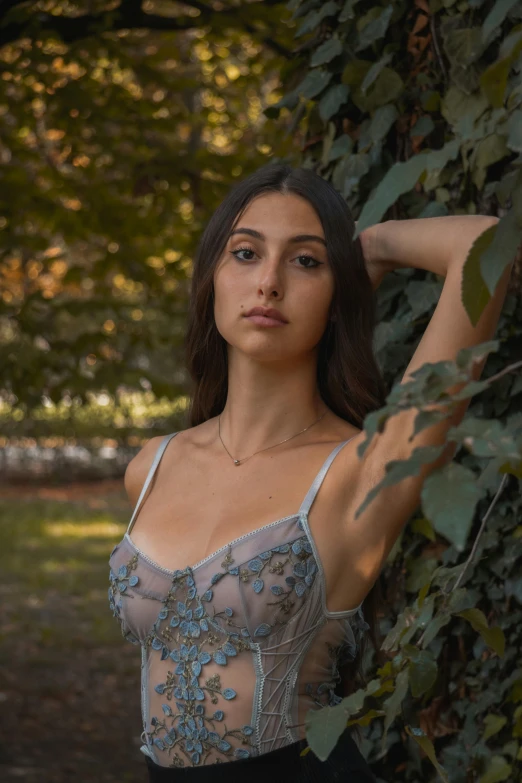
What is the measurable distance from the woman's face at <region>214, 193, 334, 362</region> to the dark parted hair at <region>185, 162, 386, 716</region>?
30 millimetres

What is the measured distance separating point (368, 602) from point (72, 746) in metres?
3.71

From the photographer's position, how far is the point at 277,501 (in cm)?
177

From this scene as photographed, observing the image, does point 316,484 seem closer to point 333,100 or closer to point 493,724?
point 493,724

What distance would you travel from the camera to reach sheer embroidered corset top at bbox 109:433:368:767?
168 centimetres

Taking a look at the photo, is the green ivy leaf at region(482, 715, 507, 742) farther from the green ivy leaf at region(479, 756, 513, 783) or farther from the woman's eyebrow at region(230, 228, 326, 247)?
the woman's eyebrow at region(230, 228, 326, 247)

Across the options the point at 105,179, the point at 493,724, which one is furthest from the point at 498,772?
the point at 105,179

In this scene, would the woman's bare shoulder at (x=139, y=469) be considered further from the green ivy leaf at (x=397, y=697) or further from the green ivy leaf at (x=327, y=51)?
the green ivy leaf at (x=327, y=51)

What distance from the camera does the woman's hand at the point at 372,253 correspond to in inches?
74.2

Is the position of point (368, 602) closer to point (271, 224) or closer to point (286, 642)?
point (286, 642)

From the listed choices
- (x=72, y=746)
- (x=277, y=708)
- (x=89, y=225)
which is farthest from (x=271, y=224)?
(x=72, y=746)

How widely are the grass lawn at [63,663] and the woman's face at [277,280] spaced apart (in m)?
3.71

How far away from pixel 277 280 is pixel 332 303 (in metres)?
0.15

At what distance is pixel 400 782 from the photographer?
2430mm

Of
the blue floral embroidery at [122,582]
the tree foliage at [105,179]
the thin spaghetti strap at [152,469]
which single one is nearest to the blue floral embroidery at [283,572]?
the blue floral embroidery at [122,582]
